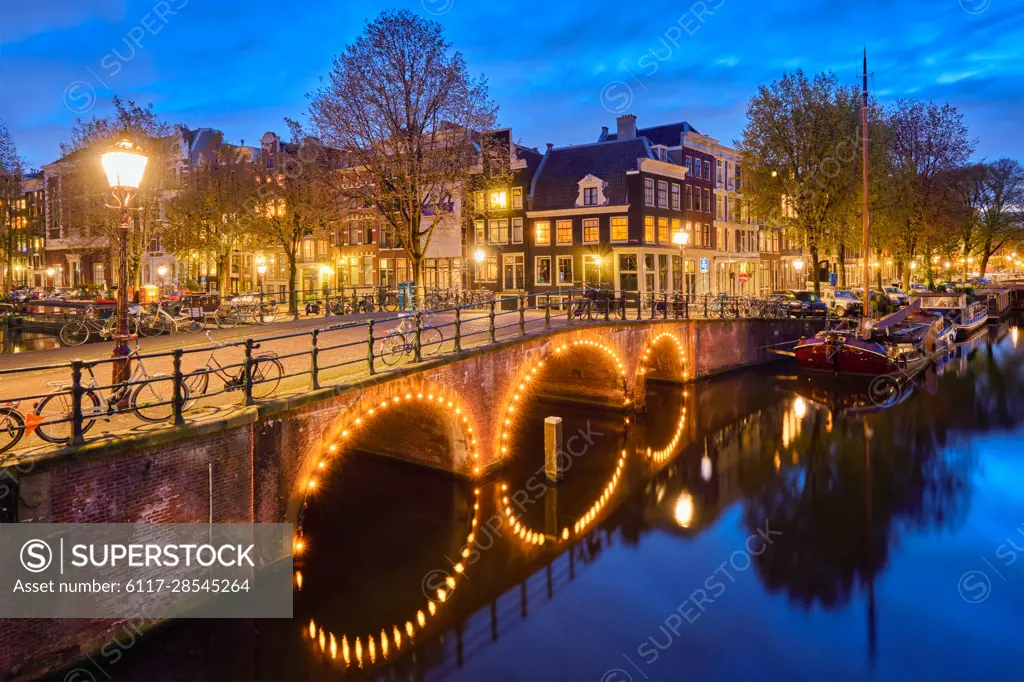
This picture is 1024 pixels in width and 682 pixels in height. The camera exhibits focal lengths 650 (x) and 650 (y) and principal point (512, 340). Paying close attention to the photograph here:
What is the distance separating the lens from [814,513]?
15.9m

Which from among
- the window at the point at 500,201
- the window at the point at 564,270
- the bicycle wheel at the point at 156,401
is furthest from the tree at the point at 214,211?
the bicycle wheel at the point at 156,401

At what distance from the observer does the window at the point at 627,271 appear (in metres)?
39.7

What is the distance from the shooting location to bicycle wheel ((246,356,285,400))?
36.7 ft

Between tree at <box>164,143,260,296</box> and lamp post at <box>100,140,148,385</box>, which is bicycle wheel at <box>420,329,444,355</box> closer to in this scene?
lamp post at <box>100,140,148,385</box>

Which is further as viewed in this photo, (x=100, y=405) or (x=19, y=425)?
(x=100, y=405)

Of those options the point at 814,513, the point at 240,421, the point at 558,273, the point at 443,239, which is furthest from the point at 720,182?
the point at 240,421

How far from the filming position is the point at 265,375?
12.5 meters

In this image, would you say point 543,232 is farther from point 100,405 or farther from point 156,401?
point 100,405

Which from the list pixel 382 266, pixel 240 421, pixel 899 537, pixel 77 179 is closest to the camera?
pixel 240 421

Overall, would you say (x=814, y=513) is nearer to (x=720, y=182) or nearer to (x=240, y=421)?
(x=240, y=421)

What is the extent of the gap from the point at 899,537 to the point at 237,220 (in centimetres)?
3548

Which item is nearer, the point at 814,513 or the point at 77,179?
the point at 814,513

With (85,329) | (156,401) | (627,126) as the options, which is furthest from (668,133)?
(156,401)

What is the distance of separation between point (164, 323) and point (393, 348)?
11380 mm
